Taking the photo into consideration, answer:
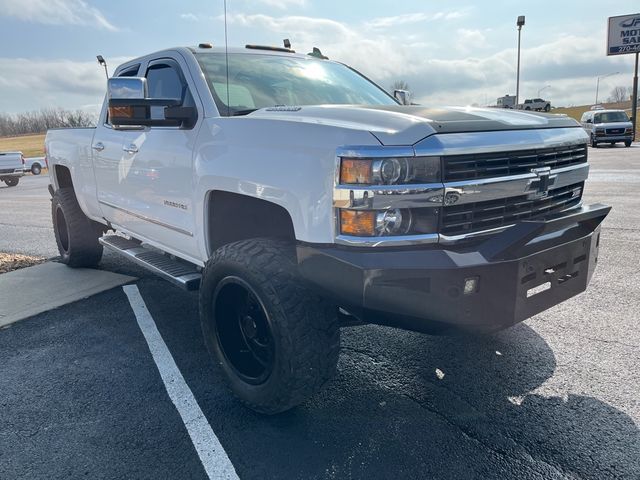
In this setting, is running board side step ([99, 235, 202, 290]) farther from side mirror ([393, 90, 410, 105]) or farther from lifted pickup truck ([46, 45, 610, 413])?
side mirror ([393, 90, 410, 105])

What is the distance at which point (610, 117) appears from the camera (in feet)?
86.7

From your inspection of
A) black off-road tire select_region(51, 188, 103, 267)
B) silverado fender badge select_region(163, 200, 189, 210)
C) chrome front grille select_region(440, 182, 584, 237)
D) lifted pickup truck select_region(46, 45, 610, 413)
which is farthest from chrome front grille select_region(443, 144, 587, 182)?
black off-road tire select_region(51, 188, 103, 267)

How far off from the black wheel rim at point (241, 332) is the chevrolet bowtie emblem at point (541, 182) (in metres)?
1.56

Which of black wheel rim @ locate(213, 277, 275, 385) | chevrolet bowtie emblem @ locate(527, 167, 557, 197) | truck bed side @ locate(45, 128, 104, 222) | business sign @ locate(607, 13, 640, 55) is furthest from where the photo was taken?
business sign @ locate(607, 13, 640, 55)

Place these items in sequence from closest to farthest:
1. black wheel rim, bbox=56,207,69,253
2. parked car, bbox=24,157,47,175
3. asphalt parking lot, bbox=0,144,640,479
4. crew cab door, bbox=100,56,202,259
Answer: asphalt parking lot, bbox=0,144,640,479
crew cab door, bbox=100,56,202,259
black wheel rim, bbox=56,207,69,253
parked car, bbox=24,157,47,175

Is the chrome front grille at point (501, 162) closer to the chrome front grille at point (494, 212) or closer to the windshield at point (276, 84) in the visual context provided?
the chrome front grille at point (494, 212)

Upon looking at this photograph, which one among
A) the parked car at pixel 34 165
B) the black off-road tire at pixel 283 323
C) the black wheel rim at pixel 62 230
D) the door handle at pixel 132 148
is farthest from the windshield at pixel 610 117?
the parked car at pixel 34 165

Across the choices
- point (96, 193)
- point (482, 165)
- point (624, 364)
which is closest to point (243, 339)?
point (482, 165)

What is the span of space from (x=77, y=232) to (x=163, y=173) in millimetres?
2799

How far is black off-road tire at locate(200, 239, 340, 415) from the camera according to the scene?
252 centimetres

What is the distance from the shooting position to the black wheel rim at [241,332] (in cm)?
288

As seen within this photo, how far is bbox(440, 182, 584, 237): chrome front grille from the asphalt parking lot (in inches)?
41.7

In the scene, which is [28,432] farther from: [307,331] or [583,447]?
[583,447]

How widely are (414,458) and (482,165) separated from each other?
143cm
